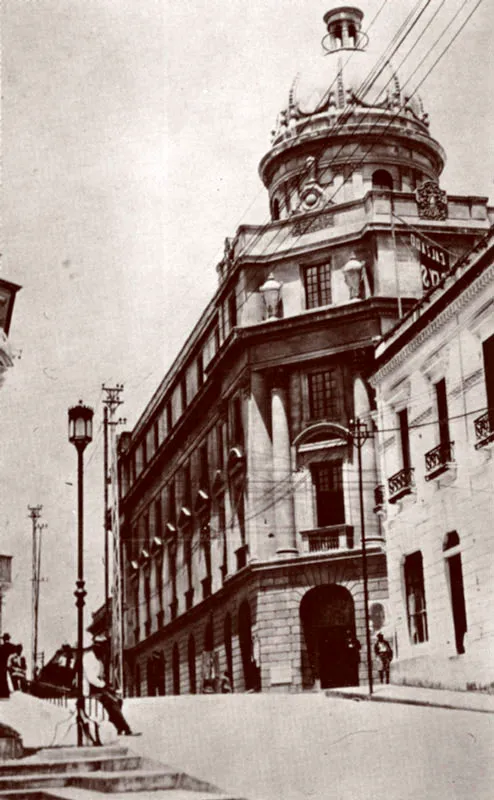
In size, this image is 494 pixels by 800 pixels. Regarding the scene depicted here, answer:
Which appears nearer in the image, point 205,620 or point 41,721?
point 41,721

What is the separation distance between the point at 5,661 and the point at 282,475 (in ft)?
55.4

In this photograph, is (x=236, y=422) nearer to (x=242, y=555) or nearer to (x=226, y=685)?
(x=242, y=555)

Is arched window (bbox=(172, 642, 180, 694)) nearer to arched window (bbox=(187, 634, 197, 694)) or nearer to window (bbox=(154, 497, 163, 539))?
arched window (bbox=(187, 634, 197, 694))

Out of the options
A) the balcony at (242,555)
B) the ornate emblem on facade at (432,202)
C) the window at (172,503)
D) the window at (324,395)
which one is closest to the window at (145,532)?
the window at (172,503)

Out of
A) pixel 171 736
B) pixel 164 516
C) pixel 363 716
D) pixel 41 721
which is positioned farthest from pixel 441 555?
pixel 164 516

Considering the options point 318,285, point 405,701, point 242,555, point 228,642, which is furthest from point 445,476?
point 228,642

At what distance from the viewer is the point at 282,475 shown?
43.6m

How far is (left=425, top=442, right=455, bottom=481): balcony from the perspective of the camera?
24.0m

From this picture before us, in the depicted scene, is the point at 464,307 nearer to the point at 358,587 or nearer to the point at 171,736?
the point at 171,736

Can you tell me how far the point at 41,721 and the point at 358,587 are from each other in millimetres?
18769

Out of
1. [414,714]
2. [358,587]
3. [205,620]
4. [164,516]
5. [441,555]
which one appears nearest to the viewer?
[414,714]

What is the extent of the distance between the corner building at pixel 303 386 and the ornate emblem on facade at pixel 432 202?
0.16 feet

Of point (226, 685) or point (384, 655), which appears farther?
point (226, 685)

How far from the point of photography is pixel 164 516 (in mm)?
56625
